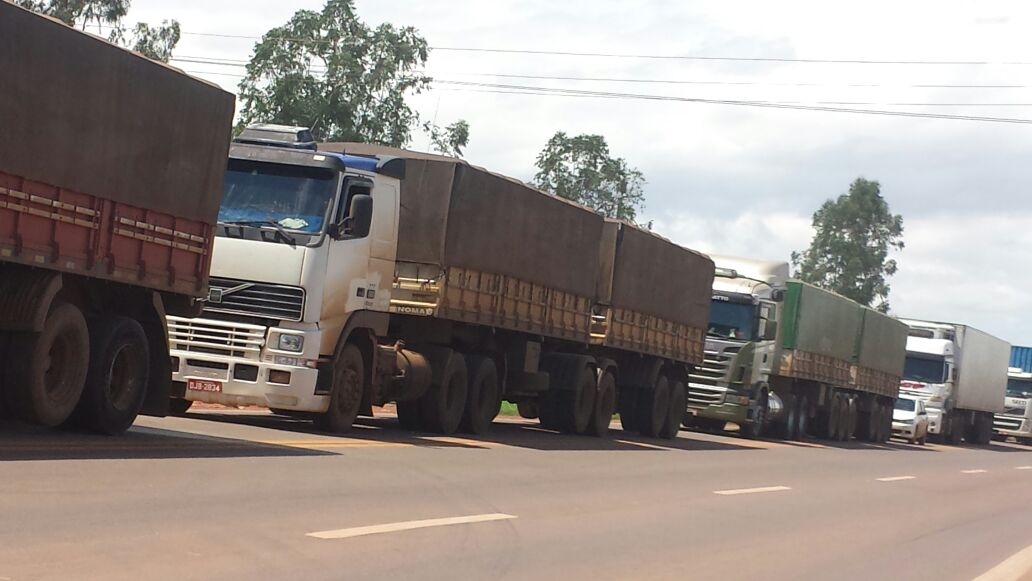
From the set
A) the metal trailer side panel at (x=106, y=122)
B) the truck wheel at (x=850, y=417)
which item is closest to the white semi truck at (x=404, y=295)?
the metal trailer side panel at (x=106, y=122)

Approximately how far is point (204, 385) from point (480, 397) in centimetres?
547

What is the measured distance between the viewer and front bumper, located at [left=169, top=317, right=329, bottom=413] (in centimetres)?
1630

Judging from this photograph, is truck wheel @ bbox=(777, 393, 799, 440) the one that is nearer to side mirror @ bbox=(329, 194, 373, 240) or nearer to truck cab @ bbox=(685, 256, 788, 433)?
truck cab @ bbox=(685, 256, 788, 433)

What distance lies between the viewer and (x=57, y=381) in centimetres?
1258

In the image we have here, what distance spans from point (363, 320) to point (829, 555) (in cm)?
759

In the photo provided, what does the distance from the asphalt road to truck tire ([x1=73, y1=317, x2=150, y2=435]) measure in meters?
0.22

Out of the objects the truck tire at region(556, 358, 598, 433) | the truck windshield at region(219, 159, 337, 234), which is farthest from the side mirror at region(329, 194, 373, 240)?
the truck tire at region(556, 358, 598, 433)

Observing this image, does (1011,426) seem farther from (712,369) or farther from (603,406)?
(603,406)

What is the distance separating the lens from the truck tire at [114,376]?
42.6ft

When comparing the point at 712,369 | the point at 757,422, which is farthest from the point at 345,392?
the point at 757,422

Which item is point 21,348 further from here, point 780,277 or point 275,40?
point 275,40

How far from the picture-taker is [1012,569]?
11203mm

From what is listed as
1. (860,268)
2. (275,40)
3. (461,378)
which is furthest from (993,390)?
(860,268)

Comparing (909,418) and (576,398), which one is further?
(909,418)
